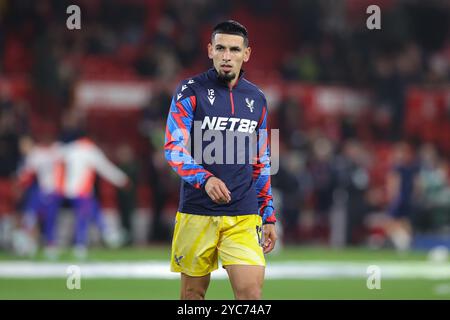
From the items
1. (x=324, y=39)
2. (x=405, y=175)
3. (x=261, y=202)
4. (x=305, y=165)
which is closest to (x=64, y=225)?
(x=305, y=165)

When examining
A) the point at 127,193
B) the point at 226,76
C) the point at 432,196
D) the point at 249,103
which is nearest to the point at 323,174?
the point at 432,196

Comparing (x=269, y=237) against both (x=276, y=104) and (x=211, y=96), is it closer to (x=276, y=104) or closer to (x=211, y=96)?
(x=211, y=96)

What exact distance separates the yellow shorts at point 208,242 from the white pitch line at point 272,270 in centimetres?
707

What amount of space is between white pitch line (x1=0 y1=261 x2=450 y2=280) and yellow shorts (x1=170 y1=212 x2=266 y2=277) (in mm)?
7067

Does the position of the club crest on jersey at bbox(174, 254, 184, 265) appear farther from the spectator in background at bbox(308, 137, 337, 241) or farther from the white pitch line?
the spectator in background at bbox(308, 137, 337, 241)

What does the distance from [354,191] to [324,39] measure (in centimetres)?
566

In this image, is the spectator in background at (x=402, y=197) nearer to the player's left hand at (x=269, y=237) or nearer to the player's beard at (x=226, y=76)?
the player's left hand at (x=269, y=237)

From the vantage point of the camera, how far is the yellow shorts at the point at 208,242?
786 centimetres

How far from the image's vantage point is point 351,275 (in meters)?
15.6

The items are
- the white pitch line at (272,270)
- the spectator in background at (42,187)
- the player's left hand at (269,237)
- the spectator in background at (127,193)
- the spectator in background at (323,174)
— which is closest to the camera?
the player's left hand at (269,237)

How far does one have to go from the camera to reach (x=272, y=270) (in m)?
16.4

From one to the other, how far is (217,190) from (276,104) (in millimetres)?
16171

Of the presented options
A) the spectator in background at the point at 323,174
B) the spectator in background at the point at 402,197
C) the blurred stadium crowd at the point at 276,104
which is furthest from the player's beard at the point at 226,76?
the spectator in background at the point at 323,174

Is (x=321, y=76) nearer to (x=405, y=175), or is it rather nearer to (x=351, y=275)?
(x=405, y=175)
